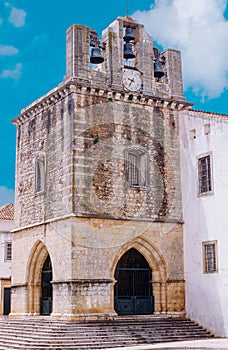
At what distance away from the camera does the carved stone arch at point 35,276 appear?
24.9 metres

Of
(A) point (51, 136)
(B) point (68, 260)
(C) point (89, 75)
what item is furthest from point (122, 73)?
(B) point (68, 260)

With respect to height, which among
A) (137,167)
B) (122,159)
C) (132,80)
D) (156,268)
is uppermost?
(132,80)

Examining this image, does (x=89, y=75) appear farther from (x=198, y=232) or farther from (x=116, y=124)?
(x=198, y=232)

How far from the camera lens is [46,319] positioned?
74.7ft

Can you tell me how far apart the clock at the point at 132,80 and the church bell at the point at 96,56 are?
3.82ft

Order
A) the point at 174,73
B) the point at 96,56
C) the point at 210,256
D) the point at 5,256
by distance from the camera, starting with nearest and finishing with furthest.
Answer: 1. the point at 210,256
2. the point at 96,56
3. the point at 174,73
4. the point at 5,256

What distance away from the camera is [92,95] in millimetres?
23594

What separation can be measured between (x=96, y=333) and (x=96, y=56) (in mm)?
10798

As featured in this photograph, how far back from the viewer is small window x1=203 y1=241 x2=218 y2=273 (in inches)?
892

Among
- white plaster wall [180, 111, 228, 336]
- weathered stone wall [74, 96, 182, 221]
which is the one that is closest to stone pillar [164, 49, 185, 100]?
weathered stone wall [74, 96, 182, 221]

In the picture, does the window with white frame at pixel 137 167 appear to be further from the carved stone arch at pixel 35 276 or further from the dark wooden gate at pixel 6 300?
the dark wooden gate at pixel 6 300

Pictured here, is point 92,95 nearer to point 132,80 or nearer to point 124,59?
point 132,80

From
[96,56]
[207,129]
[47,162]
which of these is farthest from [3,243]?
[207,129]

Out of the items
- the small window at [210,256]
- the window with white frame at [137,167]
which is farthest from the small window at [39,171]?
the small window at [210,256]
